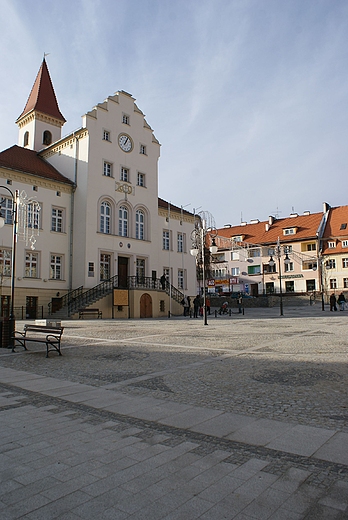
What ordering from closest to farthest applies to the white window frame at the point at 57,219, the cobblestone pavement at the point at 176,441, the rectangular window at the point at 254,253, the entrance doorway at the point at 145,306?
the cobblestone pavement at the point at 176,441 < the white window frame at the point at 57,219 < the entrance doorway at the point at 145,306 < the rectangular window at the point at 254,253

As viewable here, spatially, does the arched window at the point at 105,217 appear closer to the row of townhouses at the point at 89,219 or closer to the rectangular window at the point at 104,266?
the row of townhouses at the point at 89,219

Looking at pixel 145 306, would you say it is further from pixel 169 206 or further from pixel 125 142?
pixel 125 142

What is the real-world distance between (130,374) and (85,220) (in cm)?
2767

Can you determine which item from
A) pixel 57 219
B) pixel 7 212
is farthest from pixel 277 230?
pixel 7 212

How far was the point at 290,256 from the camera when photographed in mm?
65562

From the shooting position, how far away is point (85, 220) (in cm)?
3556

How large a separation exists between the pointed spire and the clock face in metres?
9.99

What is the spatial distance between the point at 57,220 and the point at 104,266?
576 cm

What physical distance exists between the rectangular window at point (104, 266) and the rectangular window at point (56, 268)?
11.4 ft

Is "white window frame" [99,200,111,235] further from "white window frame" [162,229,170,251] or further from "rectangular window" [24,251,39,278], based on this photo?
"white window frame" [162,229,170,251]

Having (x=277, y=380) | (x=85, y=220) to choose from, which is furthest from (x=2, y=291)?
(x=277, y=380)

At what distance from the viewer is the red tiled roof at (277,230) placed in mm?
66812

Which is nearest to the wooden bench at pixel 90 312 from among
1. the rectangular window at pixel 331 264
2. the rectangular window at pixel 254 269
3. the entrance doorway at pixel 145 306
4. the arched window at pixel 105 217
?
the entrance doorway at pixel 145 306

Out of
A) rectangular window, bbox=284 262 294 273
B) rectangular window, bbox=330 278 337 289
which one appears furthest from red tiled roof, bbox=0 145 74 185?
rectangular window, bbox=330 278 337 289
